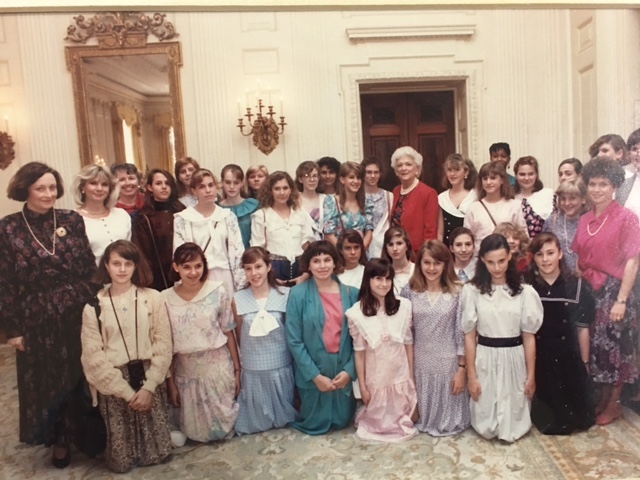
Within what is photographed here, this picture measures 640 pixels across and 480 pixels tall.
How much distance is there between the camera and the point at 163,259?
233cm

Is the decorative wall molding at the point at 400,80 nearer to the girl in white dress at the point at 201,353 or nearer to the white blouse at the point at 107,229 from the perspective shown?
the girl in white dress at the point at 201,353

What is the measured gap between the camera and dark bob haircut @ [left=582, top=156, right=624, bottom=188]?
2.19m

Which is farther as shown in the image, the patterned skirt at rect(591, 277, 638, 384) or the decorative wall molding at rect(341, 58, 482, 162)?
the patterned skirt at rect(591, 277, 638, 384)

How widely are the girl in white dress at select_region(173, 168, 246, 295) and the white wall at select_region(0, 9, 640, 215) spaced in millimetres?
385

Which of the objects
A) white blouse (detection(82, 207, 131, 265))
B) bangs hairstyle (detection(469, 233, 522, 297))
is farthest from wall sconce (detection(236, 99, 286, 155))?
bangs hairstyle (detection(469, 233, 522, 297))

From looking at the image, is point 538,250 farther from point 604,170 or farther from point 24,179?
point 24,179

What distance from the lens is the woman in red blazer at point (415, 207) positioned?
93.4 inches

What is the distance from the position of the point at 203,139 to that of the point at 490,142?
105 cm

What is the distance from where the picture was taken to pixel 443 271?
248 centimetres

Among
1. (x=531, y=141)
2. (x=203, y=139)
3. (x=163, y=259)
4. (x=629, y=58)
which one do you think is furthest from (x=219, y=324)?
(x=629, y=58)

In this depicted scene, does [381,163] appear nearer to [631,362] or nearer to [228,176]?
[228,176]

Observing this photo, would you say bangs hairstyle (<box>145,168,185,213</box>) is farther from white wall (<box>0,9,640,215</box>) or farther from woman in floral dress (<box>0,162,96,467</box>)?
woman in floral dress (<box>0,162,96,467</box>)

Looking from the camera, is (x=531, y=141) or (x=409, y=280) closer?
(x=531, y=141)

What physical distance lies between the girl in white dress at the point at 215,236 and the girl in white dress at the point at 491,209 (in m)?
1.02
